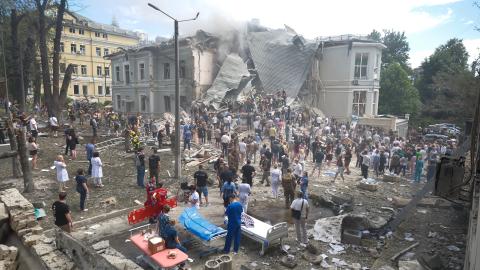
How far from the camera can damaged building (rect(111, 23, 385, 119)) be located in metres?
29.6

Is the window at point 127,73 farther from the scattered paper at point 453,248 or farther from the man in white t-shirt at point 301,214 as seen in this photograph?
the scattered paper at point 453,248

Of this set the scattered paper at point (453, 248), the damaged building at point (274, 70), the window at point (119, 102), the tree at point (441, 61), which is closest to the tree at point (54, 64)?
the damaged building at point (274, 70)

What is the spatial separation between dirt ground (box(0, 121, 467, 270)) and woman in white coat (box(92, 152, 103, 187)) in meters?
0.42

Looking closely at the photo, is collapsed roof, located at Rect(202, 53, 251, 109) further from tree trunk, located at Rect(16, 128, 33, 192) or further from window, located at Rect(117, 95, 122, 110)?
tree trunk, located at Rect(16, 128, 33, 192)

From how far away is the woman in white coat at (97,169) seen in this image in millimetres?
12000

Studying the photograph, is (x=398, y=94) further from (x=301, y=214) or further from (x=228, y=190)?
(x=301, y=214)

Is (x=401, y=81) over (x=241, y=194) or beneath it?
over

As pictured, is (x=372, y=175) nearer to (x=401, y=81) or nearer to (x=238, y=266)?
(x=238, y=266)

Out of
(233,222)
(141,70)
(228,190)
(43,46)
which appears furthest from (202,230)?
(141,70)

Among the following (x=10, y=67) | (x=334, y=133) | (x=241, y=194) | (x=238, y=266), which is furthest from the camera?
(x=10, y=67)

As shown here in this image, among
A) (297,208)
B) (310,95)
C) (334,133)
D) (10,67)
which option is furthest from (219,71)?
(297,208)

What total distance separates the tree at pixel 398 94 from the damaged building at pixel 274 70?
12344 millimetres

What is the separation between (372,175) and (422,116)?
1087 inches

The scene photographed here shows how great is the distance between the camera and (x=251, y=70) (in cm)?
3142
